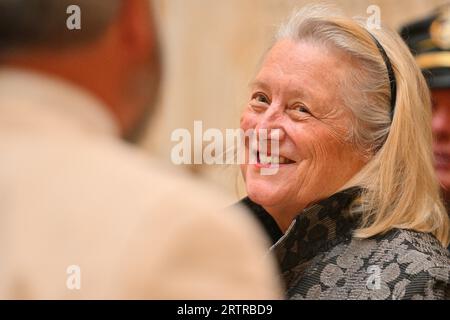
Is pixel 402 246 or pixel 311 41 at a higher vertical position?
pixel 311 41

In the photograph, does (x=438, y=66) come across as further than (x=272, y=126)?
Yes

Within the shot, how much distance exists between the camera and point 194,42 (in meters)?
5.14

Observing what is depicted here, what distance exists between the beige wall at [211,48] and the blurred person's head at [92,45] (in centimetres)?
363

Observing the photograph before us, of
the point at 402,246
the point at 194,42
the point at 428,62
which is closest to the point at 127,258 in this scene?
the point at 402,246

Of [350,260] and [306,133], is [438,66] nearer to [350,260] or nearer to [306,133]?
[306,133]

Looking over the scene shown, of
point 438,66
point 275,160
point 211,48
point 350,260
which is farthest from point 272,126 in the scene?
point 211,48

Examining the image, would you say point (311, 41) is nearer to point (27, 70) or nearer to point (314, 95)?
point (314, 95)

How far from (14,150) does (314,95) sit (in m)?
1.32

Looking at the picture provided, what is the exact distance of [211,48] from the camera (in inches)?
205

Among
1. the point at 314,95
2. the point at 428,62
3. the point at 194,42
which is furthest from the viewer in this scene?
the point at 194,42

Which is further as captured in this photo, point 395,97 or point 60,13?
point 395,97

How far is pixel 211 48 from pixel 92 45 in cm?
384

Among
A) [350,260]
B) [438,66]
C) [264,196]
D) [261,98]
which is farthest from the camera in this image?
[438,66]
